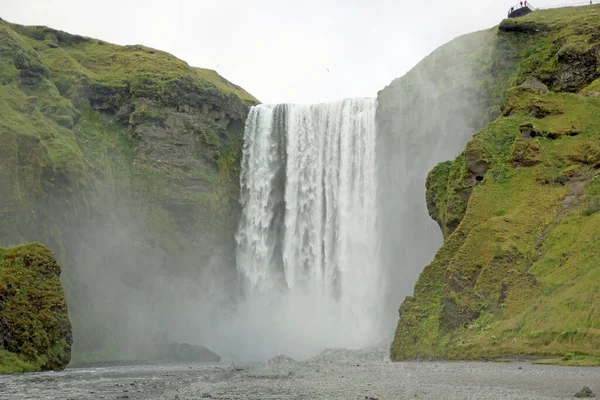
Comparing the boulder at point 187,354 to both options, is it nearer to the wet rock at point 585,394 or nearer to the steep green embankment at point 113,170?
the steep green embankment at point 113,170

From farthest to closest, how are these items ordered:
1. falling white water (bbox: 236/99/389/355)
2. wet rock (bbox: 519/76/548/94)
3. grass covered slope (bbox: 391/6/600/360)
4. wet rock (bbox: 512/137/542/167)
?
1. falling white water (bbox: 236/99/389/355)
2. wet rock (bbox: 519/76/548/94)
3. wet rock (bbox: 512/137/542/167)
4. grass covered slope (bbox: 391/6/600/360)

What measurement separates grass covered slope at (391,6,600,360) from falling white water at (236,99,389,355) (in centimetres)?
2114

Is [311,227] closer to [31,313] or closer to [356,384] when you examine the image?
[31,313]

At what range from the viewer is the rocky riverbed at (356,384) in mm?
18734

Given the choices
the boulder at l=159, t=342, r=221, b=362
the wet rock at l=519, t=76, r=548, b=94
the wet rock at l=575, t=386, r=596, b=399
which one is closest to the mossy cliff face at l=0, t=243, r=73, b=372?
the boulder at l=159, t=342, r=221, b=362

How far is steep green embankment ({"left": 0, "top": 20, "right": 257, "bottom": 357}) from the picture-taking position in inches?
2281

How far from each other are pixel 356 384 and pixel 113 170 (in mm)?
53408

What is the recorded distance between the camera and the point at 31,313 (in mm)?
41656

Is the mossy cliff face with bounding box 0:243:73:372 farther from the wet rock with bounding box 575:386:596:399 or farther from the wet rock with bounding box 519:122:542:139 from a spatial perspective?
the wet rock with bounding box 575:386:596:399

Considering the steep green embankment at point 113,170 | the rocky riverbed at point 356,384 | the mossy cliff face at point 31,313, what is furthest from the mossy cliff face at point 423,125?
the rocky riverbed at point 356,384

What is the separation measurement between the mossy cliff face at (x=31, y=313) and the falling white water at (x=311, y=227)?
24590mm

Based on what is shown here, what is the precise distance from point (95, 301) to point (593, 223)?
45.4 metres

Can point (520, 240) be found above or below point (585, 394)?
above

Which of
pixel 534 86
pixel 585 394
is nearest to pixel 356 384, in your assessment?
pixel 585 394
